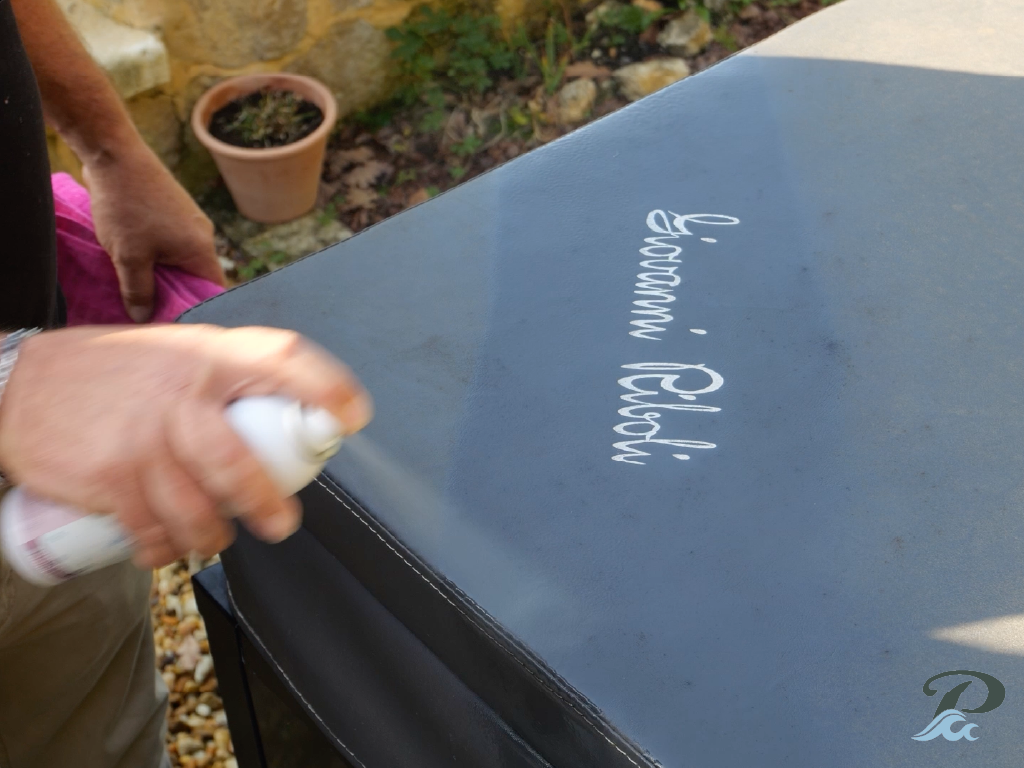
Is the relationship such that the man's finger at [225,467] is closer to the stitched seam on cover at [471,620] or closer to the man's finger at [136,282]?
the stitched seam on cover at [471,620]

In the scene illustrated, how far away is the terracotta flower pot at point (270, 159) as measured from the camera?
249 centimetres

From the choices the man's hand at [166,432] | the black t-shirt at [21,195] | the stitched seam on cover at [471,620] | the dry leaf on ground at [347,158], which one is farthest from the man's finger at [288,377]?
the dry leaf on ground at [347,158]

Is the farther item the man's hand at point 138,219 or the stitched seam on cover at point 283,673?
the man's hand at point 138,219

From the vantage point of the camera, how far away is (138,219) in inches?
50.3

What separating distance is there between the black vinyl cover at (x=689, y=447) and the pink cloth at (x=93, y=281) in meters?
0.39

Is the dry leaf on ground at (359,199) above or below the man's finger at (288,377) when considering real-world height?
below

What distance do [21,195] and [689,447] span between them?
0.79 m

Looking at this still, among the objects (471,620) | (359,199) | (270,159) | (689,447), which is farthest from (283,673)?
(359,199)

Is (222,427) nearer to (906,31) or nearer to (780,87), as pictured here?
(780,87)

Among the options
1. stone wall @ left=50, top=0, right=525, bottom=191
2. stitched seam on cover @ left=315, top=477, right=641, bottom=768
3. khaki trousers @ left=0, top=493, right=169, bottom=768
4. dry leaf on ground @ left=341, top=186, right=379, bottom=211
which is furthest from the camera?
dry leaf on ground @ left=341, top=186, right=379, bottom=211

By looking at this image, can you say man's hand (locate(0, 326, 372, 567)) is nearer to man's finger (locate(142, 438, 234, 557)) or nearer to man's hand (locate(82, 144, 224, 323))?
man's finger (locate(142, 438, 234, 557))

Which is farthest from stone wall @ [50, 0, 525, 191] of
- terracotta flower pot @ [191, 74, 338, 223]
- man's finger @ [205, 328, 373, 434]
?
man's finger @ [205, 328, 373, 434]

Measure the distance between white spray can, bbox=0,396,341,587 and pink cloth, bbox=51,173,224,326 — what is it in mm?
772

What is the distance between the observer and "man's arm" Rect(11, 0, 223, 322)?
1252mm
